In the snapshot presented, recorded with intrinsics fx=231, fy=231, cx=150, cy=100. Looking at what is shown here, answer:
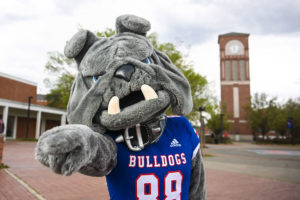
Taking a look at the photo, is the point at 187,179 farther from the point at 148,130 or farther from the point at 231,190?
the point at 231,190

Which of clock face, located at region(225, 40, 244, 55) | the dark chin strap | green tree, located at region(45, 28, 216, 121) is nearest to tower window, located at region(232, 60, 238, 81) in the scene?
clock face, located at region(225, 40, 244, 55)

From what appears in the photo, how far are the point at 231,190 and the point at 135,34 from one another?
4.89m

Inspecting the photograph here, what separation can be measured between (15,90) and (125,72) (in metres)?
34.9

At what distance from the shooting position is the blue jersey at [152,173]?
4.49ft

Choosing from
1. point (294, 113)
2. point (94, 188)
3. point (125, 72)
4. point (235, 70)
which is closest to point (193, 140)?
point (125, 72)

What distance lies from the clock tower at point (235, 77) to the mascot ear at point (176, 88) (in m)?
44.8

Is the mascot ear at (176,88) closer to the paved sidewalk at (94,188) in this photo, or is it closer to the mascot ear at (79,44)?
the mascot ear at (79,44)

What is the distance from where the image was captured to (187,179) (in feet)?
5.12

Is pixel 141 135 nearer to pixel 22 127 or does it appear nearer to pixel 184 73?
pixel 184 73

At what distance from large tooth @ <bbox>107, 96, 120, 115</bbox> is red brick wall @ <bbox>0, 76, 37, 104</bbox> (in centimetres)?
3360

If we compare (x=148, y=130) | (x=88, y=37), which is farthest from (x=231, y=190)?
(x=88, y=37)

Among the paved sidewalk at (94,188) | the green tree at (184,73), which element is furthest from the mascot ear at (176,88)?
the green tree at (184,73)

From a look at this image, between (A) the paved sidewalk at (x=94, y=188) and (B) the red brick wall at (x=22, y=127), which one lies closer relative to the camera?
(A) the paved sidewalk at (x=94, y=188)

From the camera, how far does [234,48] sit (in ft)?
154
